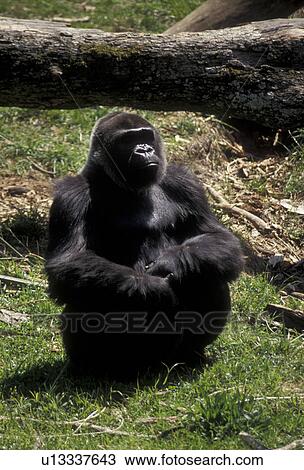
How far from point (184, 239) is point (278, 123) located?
176 centimetres

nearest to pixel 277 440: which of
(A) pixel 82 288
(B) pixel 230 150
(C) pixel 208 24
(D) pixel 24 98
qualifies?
(A) pixel 82 288

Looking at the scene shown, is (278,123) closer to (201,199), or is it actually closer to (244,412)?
(201,199)

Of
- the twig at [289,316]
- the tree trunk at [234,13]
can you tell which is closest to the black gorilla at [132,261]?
the twig at [289,316]

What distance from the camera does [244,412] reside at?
4984 millimetres

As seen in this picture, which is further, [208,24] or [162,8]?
[162,8]

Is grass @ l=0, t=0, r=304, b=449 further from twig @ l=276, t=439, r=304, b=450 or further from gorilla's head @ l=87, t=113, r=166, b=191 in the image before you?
gorilla's head @ l=87, t=113, r=166, b=191

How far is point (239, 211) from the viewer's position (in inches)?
320

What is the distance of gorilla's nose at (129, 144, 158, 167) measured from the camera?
588 cm

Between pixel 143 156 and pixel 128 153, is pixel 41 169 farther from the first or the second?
pixel 143 156

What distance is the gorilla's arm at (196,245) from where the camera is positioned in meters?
5.75

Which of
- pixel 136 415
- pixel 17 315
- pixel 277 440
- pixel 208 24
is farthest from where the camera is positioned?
pixel 208 24

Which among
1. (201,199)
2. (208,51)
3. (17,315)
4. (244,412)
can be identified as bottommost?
(17,315)

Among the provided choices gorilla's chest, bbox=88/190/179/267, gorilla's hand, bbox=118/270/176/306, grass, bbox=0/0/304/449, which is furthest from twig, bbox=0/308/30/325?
gorilla's hand, bbox=118/270/176/306

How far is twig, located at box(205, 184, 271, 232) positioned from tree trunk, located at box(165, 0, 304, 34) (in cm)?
219
